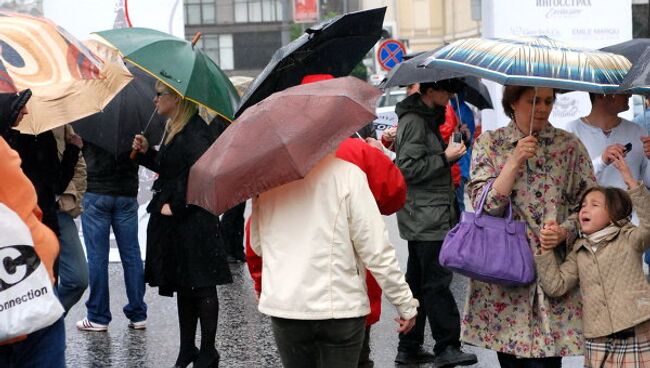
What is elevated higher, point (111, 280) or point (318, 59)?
point (318, 59)

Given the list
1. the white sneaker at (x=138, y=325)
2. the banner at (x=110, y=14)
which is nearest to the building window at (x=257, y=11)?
the banner at (x=110, y=14)

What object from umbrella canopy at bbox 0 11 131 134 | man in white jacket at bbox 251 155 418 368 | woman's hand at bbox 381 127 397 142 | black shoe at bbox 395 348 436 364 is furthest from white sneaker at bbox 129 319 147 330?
man in white jacket at bbox 251 155 418 368

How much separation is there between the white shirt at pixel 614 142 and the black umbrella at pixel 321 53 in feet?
4.52

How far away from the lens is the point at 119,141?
7781mm

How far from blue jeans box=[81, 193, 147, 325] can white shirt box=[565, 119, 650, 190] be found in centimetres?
332

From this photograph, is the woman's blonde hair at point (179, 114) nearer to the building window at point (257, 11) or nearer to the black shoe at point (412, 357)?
the black shoe at point (412, 357)

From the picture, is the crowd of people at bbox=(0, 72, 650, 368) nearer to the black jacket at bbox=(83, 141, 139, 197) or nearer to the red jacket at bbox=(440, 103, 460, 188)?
the black jacket at bbox=(83, 141, 139, 197)

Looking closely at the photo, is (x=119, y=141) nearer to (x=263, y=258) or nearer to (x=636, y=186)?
(x=263, y=258)

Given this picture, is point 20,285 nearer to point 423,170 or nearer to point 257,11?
point 423,170

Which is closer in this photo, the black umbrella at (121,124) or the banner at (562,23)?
the black umbrella at (121,124)

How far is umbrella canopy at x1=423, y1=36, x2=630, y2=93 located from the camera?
16.8ft

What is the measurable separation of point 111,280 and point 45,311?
721 centimetres

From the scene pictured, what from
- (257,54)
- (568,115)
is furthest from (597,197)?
(257,54)

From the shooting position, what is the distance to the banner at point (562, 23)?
13.2 meters
